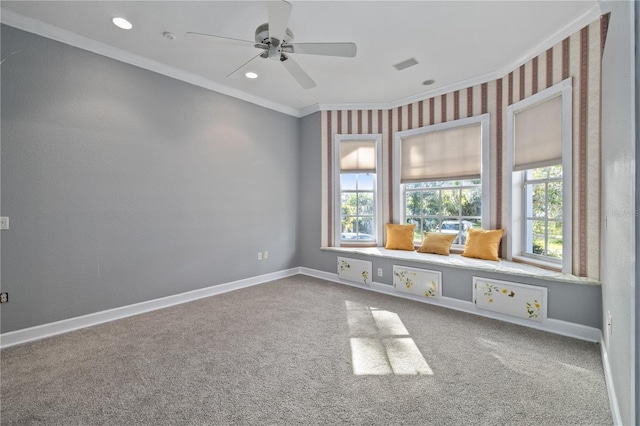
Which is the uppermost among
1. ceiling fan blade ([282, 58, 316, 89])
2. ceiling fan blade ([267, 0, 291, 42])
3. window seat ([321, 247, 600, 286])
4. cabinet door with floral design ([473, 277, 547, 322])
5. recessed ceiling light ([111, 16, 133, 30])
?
recessed ceiling light ([111, 16, 133, 30])

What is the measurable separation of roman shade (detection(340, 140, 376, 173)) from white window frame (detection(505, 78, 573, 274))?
1.92m

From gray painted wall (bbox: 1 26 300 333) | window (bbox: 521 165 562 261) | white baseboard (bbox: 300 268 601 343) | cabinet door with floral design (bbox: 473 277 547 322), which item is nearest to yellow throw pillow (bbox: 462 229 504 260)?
window (bbox: 521 165 562 261)

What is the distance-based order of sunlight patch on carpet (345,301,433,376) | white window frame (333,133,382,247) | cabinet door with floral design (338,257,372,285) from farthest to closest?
white window frame (333,133,382,247) → cabinet door with floral design (338,257,372,285) → sunlight patch on carpet (345,301,433,376)

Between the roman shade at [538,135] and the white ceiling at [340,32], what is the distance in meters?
0.61

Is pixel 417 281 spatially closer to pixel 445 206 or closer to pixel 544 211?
pixel 445 206

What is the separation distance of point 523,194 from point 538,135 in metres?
0.71

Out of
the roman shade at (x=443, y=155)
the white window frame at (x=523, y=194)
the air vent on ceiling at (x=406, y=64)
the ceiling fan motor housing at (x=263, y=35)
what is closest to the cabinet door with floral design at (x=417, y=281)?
the white window frame at (x=523, y=194)

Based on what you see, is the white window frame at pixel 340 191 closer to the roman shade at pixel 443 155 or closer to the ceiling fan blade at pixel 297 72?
the roman shade at pixel 443 155

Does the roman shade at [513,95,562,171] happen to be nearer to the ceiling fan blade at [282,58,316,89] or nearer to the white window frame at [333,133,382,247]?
the white window frame at [333,133,382,247]

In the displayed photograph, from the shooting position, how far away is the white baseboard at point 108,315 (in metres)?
2.51

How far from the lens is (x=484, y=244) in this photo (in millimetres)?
3482

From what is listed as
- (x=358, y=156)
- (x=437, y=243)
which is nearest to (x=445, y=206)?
(x=437, y=243)

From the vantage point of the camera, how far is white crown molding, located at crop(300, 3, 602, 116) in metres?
2.48

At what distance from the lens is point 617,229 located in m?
1.52
